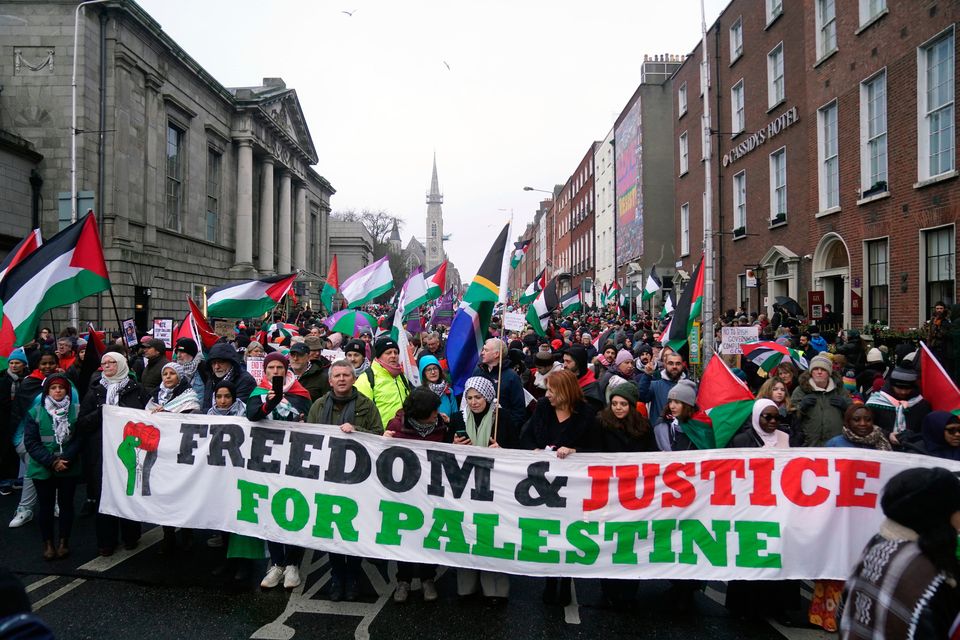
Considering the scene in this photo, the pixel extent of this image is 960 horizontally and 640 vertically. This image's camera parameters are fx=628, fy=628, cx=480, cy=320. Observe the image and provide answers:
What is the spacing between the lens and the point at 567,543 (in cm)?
447

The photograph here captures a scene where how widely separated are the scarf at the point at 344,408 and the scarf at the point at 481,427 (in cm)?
94

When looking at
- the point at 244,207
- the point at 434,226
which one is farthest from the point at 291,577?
the point at 434,226

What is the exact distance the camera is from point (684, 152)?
29594mm

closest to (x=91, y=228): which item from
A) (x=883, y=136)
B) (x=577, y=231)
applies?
(x=883, y=136)

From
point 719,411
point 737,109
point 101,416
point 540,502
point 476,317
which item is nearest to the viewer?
point 540,502

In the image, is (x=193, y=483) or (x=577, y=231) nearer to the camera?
(x=193, y=483)

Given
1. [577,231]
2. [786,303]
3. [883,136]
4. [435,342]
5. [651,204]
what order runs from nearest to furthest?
1. [435,342]
2. [883,136]
3. [786,303]
4. [651,204]
5. [577,231]

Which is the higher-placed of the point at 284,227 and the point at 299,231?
the point at 299,231

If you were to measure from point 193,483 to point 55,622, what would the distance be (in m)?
1.27

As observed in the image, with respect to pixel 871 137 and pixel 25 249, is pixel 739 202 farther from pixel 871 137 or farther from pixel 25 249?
pixel 25 249

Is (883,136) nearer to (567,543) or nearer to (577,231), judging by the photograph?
(567,543)

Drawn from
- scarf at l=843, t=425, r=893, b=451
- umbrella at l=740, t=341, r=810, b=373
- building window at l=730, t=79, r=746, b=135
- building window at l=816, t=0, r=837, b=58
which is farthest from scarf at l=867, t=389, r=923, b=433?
building window at l=730, t=79, r=746, b=135

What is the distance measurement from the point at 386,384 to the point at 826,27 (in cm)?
1695

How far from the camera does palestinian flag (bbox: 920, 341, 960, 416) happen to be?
5062mm
